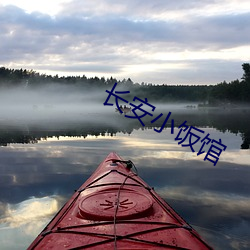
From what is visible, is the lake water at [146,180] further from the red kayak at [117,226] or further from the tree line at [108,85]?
the tree line at [108,85]

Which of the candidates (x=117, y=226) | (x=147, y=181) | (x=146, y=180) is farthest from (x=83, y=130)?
(x=117, y=226)

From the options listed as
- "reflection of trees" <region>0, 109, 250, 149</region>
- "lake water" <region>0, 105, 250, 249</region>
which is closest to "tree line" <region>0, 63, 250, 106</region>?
"reflection of trees" <region>0, 109, 250, 149</region>

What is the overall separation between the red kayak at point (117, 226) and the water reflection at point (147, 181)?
1392mm

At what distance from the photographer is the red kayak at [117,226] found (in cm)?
421

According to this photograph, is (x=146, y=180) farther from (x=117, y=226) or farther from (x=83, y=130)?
(x=83, y=130)

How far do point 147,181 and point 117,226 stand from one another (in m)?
5.65

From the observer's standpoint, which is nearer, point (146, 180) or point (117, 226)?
point (117, 226)

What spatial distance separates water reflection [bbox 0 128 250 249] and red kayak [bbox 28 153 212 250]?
1.39 m

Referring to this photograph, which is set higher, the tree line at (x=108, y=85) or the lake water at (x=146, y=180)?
the tree line at (x=108, y=85)

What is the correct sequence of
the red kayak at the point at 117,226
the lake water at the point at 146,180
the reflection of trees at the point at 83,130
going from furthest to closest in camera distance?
the reflection of trees at the point at 83,130, the lake water at the point at 146,180, the red kayak at the point at 117,226

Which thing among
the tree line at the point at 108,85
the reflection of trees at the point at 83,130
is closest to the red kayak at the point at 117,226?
the reflection of trees at the point at 83,130

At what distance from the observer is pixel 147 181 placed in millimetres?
10227

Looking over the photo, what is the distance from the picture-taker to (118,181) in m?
7.21

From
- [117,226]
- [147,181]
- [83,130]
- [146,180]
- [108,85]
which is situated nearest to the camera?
[117,226]
